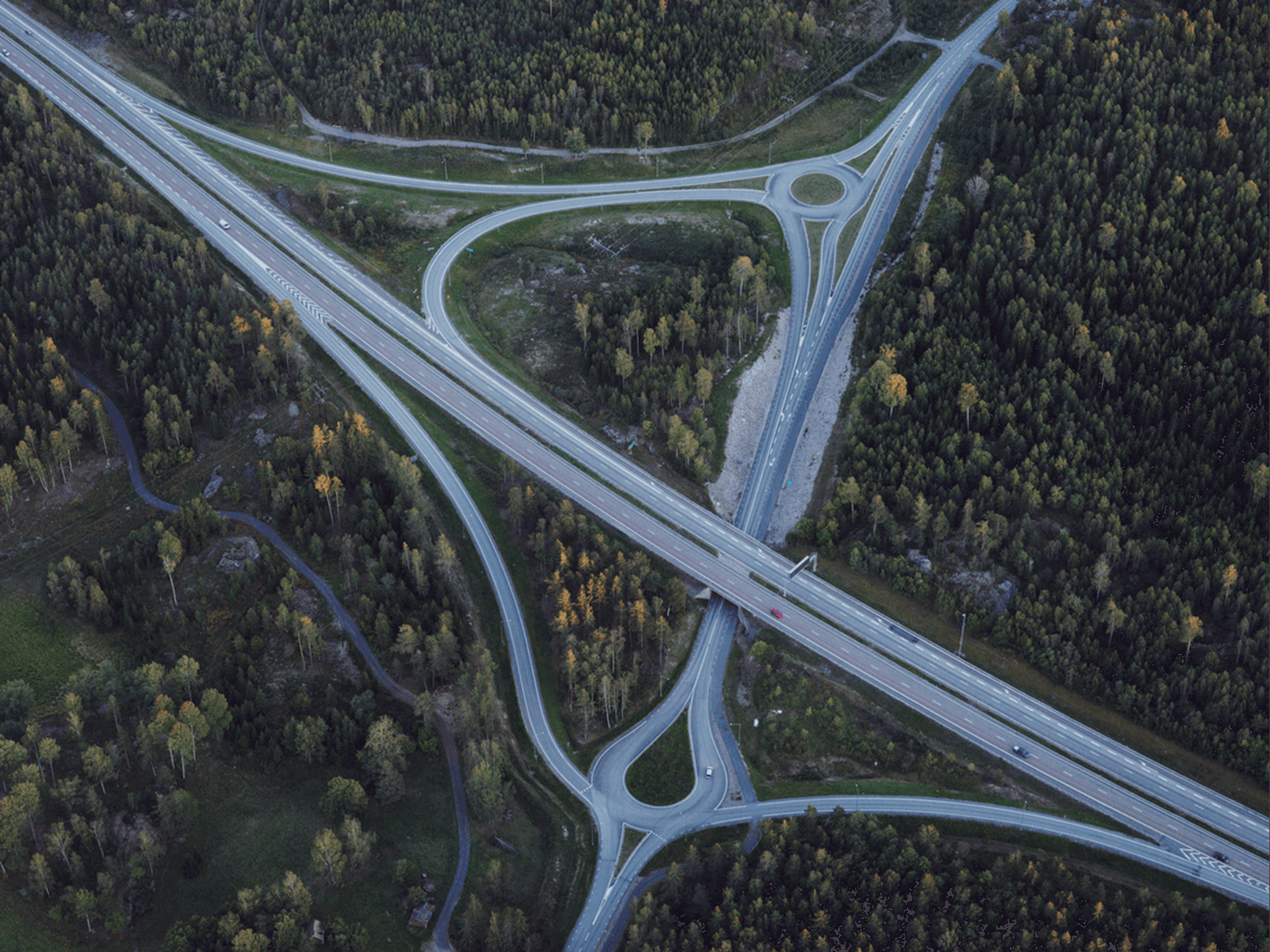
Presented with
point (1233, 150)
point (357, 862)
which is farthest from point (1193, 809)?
point (1233, 150)

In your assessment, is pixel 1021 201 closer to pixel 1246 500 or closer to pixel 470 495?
pixel 1246 500

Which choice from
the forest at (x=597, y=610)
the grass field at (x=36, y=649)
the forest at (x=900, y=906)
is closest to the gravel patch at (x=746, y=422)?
the forest at (x=597, y=610)

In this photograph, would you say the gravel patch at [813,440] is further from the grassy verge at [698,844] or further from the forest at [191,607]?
the forest at [191,607]

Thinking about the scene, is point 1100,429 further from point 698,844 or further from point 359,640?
point 359,640

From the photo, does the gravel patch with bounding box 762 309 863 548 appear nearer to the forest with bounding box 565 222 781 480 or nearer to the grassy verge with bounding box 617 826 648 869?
the forest with bounding box 565 222 781 480

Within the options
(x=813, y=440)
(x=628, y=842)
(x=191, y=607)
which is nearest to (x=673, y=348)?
(x=813, y=440)

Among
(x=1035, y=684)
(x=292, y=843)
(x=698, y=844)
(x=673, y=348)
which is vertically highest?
(x=673, y=348)
